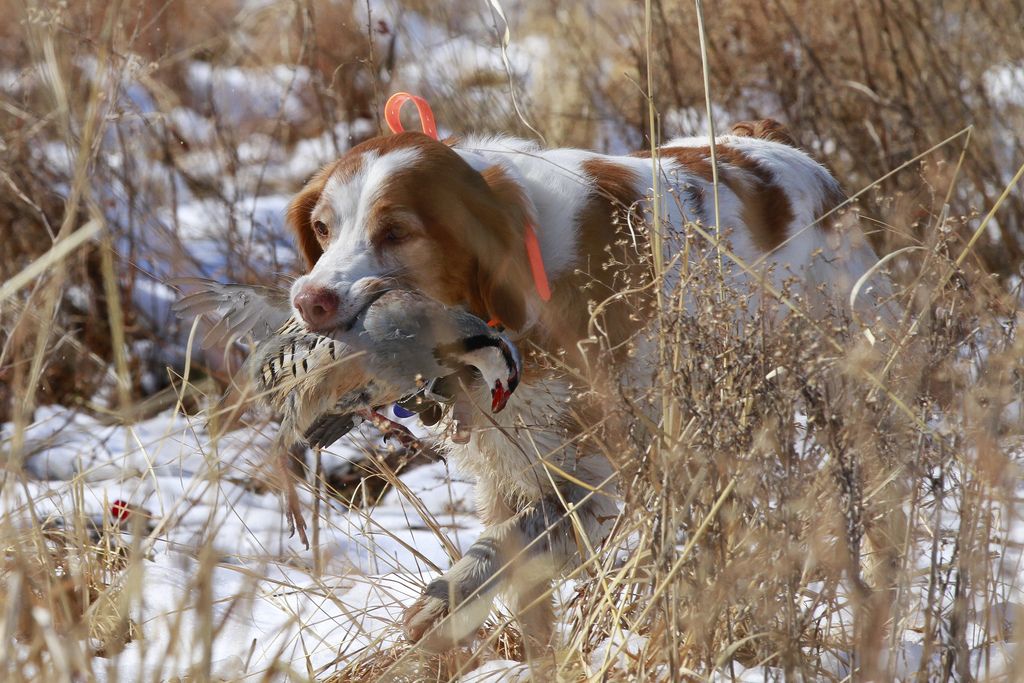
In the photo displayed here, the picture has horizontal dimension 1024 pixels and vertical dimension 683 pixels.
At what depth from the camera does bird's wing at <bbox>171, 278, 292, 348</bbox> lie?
8.38 ft

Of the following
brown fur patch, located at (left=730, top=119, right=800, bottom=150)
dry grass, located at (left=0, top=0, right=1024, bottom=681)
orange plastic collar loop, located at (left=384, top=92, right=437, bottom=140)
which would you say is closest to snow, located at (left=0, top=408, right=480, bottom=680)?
dry grass, located at (left=0, top=0, right=1024, bottom=681)

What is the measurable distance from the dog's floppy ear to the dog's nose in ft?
1.77

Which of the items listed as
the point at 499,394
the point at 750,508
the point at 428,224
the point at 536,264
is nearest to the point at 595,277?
the point at 536,264

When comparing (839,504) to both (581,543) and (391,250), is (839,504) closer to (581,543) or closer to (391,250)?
(581,543)

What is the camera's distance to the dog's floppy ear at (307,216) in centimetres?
275

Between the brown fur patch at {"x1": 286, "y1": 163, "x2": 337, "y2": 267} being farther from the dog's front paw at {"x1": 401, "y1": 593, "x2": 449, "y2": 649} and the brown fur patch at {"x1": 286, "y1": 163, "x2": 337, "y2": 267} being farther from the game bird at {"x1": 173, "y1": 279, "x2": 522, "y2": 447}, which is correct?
the dog's front paw at {"x1": 401, "y1": 593, "x2": 449, "y2": 649}

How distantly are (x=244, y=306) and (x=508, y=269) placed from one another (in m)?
0.58

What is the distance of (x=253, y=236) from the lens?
16.1ft

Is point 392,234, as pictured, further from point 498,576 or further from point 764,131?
point 764,131

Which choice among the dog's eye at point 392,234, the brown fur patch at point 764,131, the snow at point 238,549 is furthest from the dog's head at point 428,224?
the brown fur patch at point 764,131

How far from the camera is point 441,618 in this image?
2365 mm

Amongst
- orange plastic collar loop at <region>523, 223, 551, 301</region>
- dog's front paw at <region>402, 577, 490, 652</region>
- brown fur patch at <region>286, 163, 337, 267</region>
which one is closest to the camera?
dog's front paw at <region>402, 577, 490, 652</region>

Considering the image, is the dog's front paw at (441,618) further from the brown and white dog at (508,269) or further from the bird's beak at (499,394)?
the bird's beak at (499,394)

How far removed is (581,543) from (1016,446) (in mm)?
857
